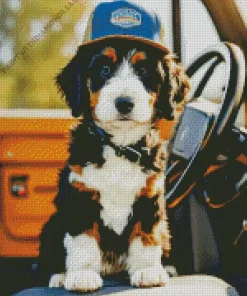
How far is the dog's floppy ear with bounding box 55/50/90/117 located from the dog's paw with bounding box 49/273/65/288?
0.46 metres

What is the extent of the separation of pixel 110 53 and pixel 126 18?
0.65ft

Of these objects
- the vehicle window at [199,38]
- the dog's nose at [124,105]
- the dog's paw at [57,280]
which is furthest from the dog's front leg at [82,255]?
the vehicle window at [199,38]

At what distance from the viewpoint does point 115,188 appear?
148cm

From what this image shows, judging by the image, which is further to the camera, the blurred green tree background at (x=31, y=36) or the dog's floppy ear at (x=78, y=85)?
the blurred green tree background at (x=31, y=36)

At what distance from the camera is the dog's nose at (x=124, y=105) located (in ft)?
4.64

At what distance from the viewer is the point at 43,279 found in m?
1.74

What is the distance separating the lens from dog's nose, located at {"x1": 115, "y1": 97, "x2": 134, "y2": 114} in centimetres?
141

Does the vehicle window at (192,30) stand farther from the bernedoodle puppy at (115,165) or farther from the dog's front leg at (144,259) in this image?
the dog's front leg at (144,259)

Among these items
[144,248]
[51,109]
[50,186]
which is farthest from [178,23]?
[144,248]

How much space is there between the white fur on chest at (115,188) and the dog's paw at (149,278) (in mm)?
129

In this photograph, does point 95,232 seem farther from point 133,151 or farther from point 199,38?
point 199,38

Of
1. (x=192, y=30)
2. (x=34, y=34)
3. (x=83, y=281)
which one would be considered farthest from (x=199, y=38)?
(x=83, y=281)

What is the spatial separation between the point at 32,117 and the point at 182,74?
93 centimetres

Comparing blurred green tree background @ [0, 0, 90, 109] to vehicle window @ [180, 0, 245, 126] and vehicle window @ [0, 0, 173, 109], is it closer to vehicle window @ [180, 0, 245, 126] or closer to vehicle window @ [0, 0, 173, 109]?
vehicle window @ [0, 0, 173, 109]
